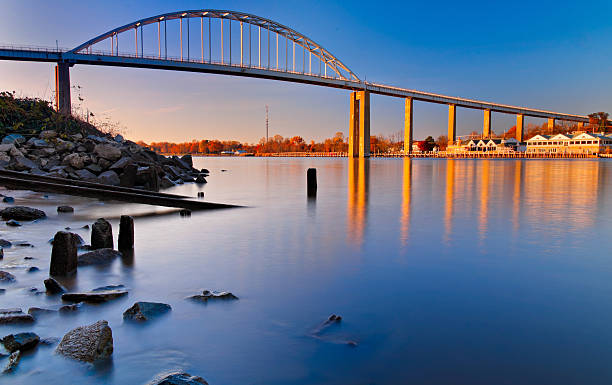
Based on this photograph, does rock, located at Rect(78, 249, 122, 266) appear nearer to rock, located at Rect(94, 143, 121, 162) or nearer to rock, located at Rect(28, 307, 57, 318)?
rock, located at Rect(28, 307, 57, 318)

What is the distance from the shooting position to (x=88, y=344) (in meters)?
2.55

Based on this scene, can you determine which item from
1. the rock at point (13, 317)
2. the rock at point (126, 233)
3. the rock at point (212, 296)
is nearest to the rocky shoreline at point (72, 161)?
the rock at point (126, 233)

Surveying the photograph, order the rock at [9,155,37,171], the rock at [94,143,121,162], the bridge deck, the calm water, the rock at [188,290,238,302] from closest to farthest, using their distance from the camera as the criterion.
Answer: the calm water
the rock at [188,290,238,302]
the rock at [9,155,37,171]
the rock at [94,143,121,162]
the bridge deck

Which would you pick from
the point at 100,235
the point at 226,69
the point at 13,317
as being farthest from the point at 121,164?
the point at 226,69

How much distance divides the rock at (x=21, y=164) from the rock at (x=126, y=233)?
8898 mm

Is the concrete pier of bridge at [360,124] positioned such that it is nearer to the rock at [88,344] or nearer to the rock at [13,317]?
the rock at [13,317]

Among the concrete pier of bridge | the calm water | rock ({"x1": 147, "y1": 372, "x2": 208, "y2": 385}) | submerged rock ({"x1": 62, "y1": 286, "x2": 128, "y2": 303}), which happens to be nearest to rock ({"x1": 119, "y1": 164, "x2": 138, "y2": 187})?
the calm water

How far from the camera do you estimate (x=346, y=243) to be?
20.9 ft

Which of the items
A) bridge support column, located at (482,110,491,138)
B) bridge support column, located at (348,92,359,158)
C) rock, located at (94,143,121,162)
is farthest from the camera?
bridge support column, located at (482,110,491,138)

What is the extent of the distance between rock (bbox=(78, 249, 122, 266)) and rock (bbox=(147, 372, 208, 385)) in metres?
2.75

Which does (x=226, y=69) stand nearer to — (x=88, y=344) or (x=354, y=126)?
(x=354, y=126)

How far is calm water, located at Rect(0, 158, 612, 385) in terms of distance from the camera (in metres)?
2.47

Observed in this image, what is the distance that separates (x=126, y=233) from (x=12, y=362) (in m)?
3.15

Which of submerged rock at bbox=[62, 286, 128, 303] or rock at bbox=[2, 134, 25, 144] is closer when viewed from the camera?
submerged rock at bbox=[62, 286, 128, 303]
